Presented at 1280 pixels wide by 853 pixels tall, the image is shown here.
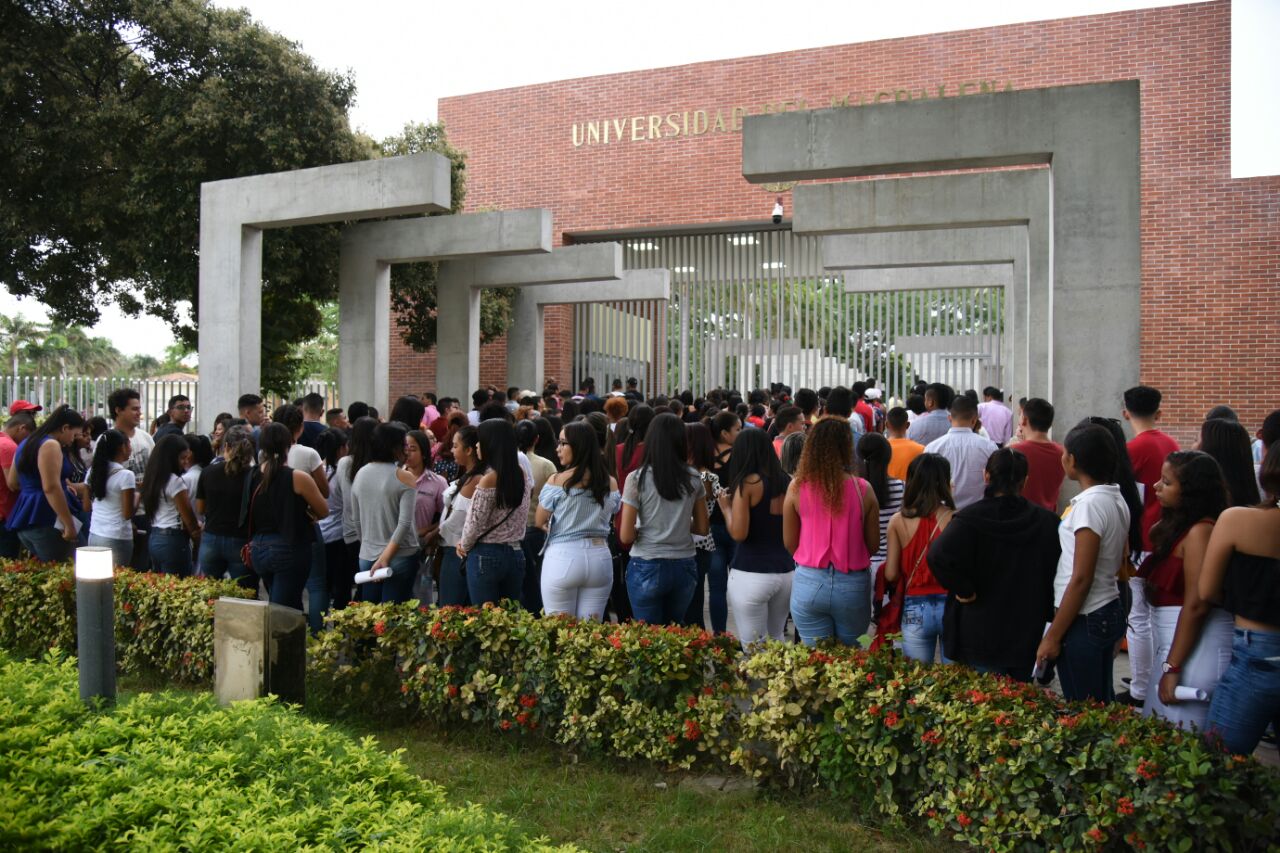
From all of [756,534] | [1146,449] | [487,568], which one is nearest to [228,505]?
[487,568]

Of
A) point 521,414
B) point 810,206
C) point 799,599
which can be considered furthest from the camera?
point 810,206

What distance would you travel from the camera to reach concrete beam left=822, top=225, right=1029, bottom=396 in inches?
555

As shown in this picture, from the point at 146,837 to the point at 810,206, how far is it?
524 inches

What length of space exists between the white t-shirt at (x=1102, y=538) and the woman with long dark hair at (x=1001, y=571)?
54 millimetres

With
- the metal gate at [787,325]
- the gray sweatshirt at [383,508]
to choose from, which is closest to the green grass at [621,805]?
the gray sweatshirt at [383,508]

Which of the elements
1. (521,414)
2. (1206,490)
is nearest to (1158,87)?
(521,414)

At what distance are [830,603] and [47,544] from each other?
5.58m

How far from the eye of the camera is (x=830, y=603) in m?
4.90

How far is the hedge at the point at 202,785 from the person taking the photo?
125 inches

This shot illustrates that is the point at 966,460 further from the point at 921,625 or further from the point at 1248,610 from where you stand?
the point at 1248,610

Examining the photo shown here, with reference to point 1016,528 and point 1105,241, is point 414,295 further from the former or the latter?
point 1016,528

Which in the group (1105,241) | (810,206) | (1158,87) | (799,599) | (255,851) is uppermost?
(1158,87)

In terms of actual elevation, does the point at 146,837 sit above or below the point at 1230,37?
below

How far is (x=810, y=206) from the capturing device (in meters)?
15.1
